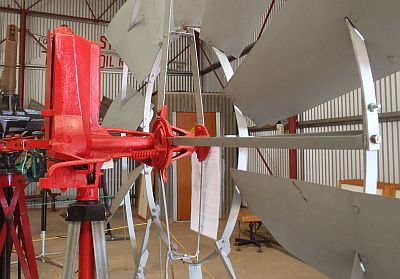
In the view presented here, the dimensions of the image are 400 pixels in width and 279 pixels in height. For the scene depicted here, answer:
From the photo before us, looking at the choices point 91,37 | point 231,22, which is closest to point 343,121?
point 231,22

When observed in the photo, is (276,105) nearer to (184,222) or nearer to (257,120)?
(257,120)

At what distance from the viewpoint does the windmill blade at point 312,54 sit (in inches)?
29.2

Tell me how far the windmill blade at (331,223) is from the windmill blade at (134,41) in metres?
1.02

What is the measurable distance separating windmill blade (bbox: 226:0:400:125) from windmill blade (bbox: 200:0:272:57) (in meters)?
0.18

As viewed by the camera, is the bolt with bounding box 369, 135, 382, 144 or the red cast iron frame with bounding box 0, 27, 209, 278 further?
the red cast iron frame with bounding box 0, 27, 209, 278

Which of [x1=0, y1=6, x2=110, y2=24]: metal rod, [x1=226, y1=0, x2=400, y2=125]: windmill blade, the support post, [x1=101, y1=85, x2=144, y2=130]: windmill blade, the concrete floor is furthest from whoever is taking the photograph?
[x1=0, y1=6, x2=110, y2=24]: metal rod

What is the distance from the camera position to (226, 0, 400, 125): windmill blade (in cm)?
74

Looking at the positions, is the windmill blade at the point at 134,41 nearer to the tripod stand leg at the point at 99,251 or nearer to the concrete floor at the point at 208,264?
the tripod stand leg at the point at 99,251

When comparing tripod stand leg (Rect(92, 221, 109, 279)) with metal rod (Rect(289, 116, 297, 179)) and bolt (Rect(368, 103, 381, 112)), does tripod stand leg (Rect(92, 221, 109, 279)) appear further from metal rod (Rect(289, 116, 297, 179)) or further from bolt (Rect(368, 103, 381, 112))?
metal rod (Rect(289, 116, 297, 179))

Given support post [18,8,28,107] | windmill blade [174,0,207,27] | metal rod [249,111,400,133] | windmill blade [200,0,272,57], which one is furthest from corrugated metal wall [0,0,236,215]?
windmill blade [200,0,272,57]

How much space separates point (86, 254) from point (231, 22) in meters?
0.96

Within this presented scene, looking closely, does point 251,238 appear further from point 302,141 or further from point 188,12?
point 302,141

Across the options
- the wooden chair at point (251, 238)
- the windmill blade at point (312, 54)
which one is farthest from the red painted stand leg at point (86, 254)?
the wooden chair at point (251, 238)

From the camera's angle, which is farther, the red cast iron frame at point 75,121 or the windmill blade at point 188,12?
the windmill blade at point 188,12
